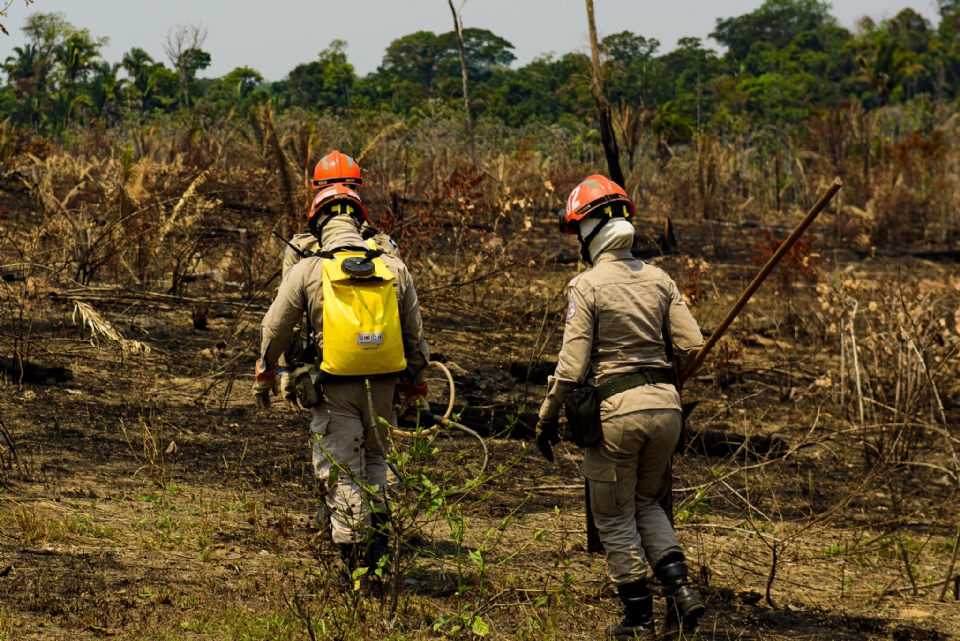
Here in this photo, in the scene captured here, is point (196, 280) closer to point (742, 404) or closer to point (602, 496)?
point (742, 404)

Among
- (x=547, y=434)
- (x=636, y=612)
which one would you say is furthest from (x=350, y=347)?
(x=636, y=612)

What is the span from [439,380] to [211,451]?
2.82 meters

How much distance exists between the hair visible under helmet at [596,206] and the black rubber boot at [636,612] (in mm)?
1388

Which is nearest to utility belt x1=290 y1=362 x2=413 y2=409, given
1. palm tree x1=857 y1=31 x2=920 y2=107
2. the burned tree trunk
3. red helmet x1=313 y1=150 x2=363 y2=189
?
red helmet x1=313 y1=150 x2=363 y2=189

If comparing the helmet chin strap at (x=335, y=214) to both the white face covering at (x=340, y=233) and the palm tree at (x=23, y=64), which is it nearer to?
the white face covering at (x=340, y=233)

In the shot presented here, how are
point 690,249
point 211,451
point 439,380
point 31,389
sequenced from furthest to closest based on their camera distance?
point 690,249 < point 439,380 < point 31,389 < point 211,451

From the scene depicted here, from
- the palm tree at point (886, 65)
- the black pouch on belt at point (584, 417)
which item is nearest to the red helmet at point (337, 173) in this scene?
the black pouch on belt at point (584, 417)

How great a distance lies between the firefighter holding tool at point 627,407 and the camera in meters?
4.14

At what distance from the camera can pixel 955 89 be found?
3469 inches

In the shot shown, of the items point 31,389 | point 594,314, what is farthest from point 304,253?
point 31,389

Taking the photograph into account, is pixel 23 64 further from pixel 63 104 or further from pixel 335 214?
pixel 335 214

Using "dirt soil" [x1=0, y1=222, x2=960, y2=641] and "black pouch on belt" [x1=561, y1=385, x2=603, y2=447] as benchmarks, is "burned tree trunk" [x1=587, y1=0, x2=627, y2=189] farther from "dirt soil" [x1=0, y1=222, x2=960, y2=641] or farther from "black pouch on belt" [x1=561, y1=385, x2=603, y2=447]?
"black pouch on belt" [x1=561, y1=385, x2=603, y2=447]

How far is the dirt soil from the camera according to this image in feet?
13.5

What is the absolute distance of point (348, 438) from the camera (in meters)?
4.54
